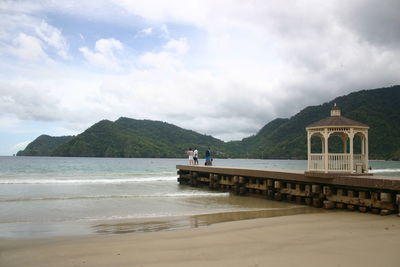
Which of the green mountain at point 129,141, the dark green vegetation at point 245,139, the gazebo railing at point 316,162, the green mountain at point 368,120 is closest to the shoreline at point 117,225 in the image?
the gazebo railing at point 316,162

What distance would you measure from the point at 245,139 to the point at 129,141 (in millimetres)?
76700

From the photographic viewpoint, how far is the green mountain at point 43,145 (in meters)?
164

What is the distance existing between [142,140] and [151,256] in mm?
137204

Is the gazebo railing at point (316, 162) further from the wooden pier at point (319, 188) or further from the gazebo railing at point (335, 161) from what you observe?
the wooden pier at point (319, 188)

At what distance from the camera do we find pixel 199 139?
539 ft

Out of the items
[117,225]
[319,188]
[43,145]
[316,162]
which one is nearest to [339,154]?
[316,162]

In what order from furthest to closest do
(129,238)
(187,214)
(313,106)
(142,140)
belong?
(142,140)
(313,106)
(187,214)
(129,238)

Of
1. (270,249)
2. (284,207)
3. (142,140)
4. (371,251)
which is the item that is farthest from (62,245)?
(142,140)

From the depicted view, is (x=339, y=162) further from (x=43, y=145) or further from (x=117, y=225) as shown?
(x=43, y=145)

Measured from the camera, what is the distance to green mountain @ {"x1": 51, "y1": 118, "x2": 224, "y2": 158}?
128 meters

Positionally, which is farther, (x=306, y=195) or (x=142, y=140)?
(x=142, y=140)

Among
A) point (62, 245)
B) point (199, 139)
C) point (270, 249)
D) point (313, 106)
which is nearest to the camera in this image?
point (270, 249)

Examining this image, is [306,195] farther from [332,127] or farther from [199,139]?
[199,139]

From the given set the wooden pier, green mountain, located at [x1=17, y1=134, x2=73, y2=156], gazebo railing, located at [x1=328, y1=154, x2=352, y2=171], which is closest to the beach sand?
the wooden pier
